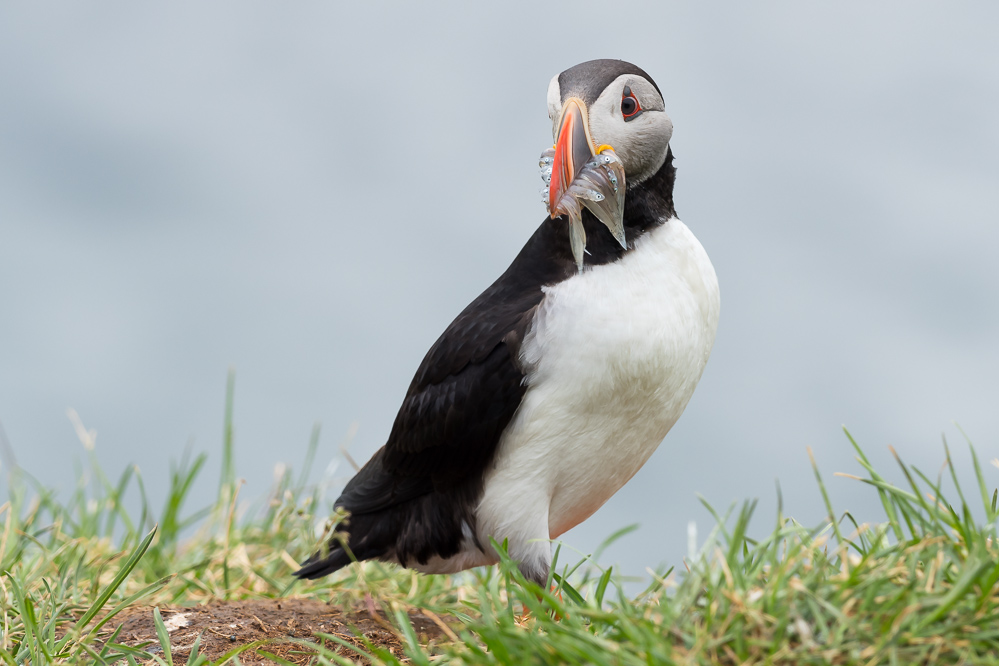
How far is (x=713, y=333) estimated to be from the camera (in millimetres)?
4020

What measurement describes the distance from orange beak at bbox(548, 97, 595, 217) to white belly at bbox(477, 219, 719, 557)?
0.46 metres

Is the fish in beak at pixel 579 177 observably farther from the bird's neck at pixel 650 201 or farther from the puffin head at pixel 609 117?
the bird's neck at pixel 650 201

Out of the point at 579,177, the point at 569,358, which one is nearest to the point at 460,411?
the point at 569,358

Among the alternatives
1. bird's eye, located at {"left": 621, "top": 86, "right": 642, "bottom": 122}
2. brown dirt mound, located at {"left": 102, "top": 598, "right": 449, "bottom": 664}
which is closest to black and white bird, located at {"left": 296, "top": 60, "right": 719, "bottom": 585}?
bird's eye, located at {"left": 621, "top": 86, "right": 642, "bottom": 122}

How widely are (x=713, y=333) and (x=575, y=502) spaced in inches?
36.6

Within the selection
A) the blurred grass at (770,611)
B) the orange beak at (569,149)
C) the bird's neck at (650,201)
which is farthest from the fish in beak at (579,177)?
the blurred grass at (770,611)

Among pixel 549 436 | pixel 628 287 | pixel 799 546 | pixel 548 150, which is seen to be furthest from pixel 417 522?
pixel 799 546

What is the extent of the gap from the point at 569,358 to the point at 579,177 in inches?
26.3

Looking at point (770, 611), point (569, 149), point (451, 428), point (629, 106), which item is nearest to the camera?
point (770, 611)

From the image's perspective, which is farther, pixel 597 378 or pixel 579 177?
pixel 597 378

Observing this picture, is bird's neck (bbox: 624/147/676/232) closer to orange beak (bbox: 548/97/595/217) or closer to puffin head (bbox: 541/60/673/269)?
puffin head (bbox: 541/60/673/269)

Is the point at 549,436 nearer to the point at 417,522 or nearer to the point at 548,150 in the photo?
the point at 417,522

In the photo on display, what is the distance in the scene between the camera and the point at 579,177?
3.35m

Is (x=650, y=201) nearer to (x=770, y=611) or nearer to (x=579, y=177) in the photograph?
(x=579, y=177)
